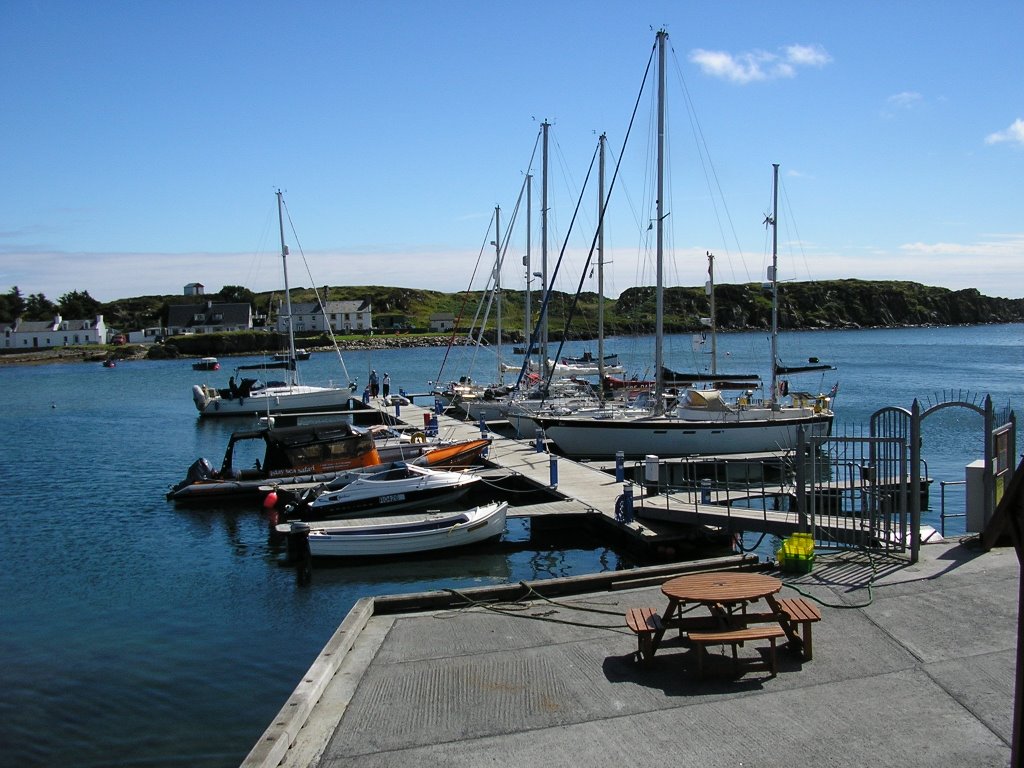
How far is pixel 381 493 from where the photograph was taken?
876 inches

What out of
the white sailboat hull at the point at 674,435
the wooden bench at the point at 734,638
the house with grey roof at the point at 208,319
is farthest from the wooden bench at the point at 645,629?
the house with grey roof at the point at 208,319

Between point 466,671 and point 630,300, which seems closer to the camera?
point 466,671

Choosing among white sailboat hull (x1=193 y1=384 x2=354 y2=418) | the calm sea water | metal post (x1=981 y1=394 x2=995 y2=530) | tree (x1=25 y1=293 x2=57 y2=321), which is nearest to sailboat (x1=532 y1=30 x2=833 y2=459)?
the calm sea water

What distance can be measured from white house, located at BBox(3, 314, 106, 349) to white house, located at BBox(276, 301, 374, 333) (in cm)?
3680

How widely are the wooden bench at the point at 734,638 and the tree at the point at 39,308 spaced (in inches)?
7676

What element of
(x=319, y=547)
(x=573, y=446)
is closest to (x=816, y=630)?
(x=319, y=547)

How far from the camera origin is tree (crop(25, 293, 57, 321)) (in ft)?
585

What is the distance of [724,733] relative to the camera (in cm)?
761

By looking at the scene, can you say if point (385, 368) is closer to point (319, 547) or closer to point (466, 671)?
point (319, 547)

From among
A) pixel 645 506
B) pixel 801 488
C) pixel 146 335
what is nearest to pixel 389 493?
pixel 645 506

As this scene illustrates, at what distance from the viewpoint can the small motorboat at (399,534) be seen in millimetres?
19656

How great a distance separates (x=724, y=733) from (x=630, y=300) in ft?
561

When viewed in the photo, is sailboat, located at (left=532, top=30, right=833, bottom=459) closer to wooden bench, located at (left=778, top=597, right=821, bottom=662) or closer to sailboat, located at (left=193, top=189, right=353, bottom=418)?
wooden bench, located at (left=778, top=597, right=821, bottom=662)

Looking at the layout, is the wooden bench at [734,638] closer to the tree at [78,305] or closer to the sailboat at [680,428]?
the sailboat at [680,428]
